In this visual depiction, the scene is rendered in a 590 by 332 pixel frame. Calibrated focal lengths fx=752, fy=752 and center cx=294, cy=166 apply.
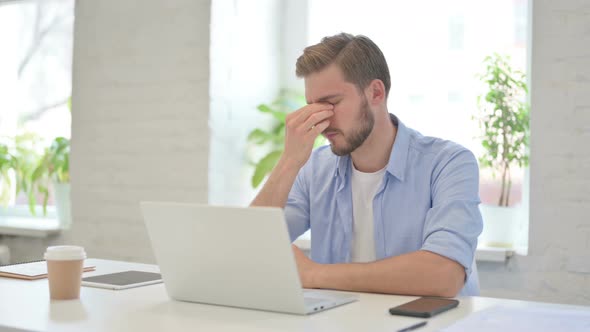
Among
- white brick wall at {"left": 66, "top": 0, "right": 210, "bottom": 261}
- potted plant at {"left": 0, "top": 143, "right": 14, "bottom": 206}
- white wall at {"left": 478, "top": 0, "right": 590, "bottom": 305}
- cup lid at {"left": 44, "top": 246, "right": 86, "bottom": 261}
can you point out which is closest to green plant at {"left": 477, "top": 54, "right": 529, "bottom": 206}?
white wall at {"left": 478, "top": 0, "right": 590, "bottom": 305}

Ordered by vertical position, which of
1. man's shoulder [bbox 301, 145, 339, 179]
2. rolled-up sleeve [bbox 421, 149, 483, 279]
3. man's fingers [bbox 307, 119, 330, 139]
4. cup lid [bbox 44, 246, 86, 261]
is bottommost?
cup lid [bbox 44, 246, 86, 261]

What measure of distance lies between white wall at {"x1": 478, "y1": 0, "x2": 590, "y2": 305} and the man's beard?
82cm

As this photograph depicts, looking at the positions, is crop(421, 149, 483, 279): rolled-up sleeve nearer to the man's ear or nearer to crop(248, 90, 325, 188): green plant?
the man's ear

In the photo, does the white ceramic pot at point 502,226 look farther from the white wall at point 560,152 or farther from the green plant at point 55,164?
the green plant at point 55,164

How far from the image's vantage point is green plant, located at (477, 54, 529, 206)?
288 centimetres

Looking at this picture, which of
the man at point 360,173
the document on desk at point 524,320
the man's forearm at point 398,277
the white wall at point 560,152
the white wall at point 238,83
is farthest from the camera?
the white wall at point 238,83

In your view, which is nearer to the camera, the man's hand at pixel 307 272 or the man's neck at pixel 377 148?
the man's hand at pixel 307 272

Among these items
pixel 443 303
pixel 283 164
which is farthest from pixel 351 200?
pixel 443 303

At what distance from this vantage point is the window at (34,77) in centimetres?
418

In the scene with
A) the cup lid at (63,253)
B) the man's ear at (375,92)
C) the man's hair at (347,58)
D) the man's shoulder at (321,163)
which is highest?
A: the man's hair at (347,58)

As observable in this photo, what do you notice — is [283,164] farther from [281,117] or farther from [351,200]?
[281,117]

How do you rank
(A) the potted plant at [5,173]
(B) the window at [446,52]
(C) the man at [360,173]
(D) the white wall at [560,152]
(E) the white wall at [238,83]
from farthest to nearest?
1. (A) the potted plant at [5,173]
2. (E) the white wall at [238,83]
3. (B) the window at [446,52]
4. (D) the white wall at [560,152]
5. (C) the man at [360,173]

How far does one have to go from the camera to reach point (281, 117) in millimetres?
3402

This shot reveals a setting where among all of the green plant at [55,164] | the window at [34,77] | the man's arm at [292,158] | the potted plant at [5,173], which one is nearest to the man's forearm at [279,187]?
the man's arm at [292,158]
